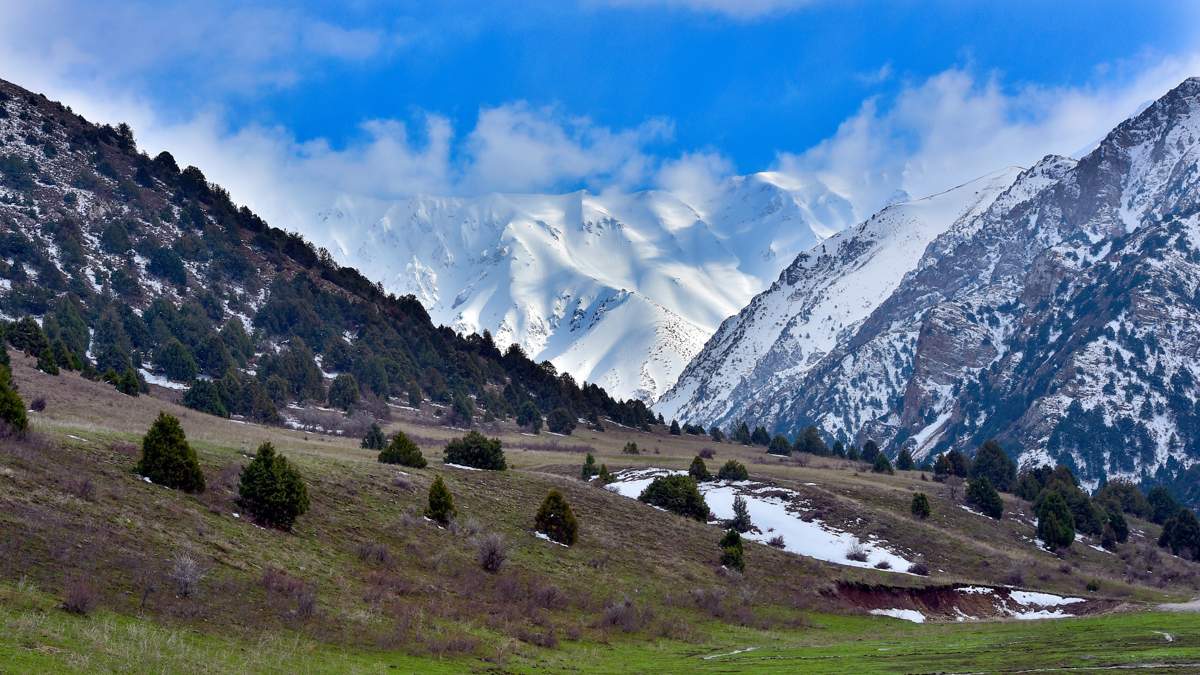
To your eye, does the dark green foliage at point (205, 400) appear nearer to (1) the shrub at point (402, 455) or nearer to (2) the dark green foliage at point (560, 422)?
(1) the shrub at point (402, 455)

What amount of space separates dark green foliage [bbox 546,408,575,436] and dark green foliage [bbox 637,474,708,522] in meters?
83.1

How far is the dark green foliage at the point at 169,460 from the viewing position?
3925cm

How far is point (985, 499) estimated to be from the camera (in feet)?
326

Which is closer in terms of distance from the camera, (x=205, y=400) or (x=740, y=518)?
(x=740, y=518)

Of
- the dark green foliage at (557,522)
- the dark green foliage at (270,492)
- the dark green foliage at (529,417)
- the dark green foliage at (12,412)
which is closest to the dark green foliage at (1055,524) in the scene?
the dark green foliage at (557,522)

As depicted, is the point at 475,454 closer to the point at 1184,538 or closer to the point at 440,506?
the point at 440,506

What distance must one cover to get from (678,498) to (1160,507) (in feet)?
292

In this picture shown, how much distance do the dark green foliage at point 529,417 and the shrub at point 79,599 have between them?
129 meters

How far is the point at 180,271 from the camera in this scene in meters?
160

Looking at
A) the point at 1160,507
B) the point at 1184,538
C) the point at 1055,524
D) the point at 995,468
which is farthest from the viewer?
the point at 1160,507

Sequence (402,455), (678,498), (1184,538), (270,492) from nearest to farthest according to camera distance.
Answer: (270,492)
(402,455)
(678,498)
(1184,538)

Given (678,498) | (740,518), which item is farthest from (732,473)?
(678,498)

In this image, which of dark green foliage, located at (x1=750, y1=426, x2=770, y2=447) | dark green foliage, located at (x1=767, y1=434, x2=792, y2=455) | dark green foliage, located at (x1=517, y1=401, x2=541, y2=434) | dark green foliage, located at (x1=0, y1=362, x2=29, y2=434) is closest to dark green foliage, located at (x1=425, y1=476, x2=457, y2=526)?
dark green foliage, located at (x1=0, y1=362, x2=29, y2=434)

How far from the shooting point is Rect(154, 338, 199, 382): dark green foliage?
12719 cm
